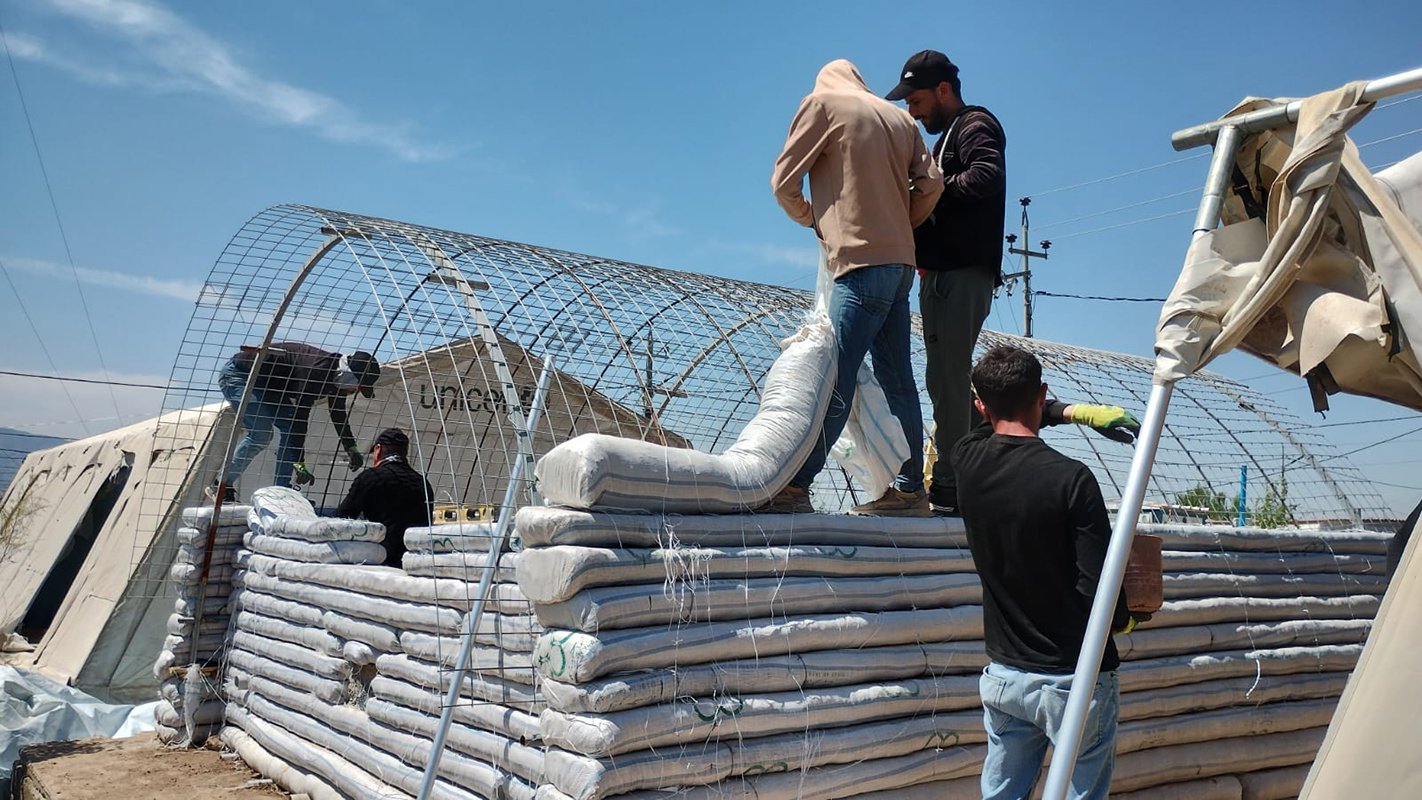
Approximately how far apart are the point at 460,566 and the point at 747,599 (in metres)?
1.41

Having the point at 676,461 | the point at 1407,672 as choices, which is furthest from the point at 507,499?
the point at 1407,672

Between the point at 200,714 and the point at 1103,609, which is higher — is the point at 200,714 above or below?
below

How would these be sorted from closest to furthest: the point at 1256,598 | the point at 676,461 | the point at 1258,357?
the point at 1258,357, the point at 676,461, the point at 1256,598

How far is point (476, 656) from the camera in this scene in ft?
13.5

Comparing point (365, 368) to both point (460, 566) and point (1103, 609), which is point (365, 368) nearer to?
point (460, 566)

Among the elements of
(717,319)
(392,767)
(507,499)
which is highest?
(717,319)

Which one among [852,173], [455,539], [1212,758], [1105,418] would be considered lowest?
[1212,758]

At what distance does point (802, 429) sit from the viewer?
13.9 feet

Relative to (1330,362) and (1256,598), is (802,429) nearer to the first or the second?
(1330,362)

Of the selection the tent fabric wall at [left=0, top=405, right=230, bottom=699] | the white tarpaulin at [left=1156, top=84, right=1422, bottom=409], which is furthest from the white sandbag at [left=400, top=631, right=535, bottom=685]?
the tent fabric wall at [left=0, top=405, right=230, bottom=699]

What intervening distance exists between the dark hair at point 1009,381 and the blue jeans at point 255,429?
19.1 ft

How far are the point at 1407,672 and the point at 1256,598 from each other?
377 centimetres

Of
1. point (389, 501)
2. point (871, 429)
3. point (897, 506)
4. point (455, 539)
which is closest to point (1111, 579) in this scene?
point (897, 506)

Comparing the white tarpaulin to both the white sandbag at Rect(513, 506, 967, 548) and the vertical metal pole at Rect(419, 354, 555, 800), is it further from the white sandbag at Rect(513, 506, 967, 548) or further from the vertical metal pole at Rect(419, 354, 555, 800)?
the vertical metal pole at Rect(419, 354, 555, 800)
